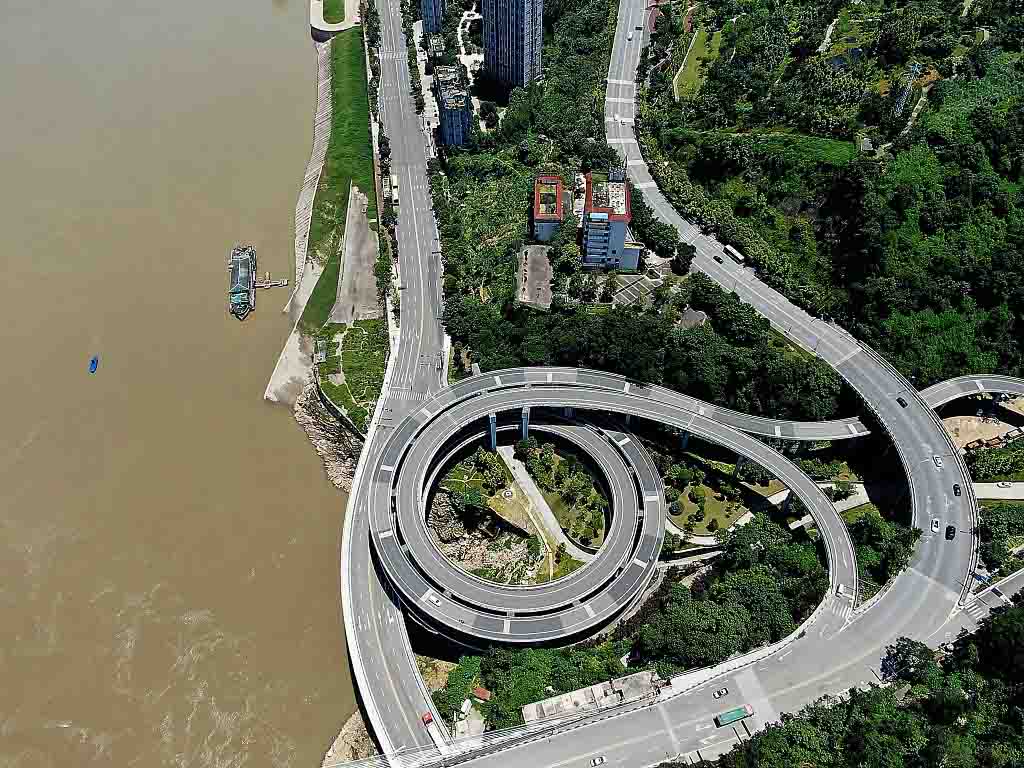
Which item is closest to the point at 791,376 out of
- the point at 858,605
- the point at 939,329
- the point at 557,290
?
the point at 939,329

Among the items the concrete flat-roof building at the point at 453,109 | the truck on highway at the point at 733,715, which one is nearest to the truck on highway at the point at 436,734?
the truck on highway at the point at 733,715

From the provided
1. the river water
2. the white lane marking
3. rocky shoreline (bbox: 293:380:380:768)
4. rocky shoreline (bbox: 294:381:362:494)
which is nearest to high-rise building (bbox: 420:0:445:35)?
the river water

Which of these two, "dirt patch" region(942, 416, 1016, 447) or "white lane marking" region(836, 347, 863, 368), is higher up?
"white lane marking" region(836, 347, 863, 368)

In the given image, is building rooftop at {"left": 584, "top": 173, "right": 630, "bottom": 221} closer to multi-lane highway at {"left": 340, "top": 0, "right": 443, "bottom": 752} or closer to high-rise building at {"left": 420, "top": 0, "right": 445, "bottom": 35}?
multi-lane highway at {"left": 340, "top": 0, "right": 443, "bottom": 752}

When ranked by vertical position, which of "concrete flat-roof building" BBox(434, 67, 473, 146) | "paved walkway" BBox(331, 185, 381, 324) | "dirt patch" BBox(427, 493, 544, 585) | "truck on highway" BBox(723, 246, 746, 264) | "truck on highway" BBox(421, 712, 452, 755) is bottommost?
"truck on highway" BBox(421, 712, 452, 755)

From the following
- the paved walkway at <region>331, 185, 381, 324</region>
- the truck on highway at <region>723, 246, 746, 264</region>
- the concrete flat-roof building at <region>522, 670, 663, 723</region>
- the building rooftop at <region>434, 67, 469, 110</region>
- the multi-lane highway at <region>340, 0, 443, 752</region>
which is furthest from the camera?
the building rooftop at <region>434, 67, 469, 110</region>

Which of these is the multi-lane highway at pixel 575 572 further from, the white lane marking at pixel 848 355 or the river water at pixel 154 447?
the white lane marking at pixel 848 355

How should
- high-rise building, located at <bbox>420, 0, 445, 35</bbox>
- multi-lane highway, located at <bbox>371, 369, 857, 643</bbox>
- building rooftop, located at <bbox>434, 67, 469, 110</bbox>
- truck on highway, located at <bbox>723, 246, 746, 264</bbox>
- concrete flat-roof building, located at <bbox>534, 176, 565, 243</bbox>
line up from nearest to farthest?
multi-lane highway, located at <bbox>371, 369, 857, 643</bbox> → truck on highway, located at <bbox>723, 246, 746, 264</bbox> → concrete flat-roof building, located at <bbox>534, 176, 565, 243</bbox> → building rooftop, located at <bbox>434, 67, 469, 110</bbox> → high-rise building, located at <bbox>420, 0, 445, 35</bbox>

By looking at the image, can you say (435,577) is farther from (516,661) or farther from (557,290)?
(557,290)
